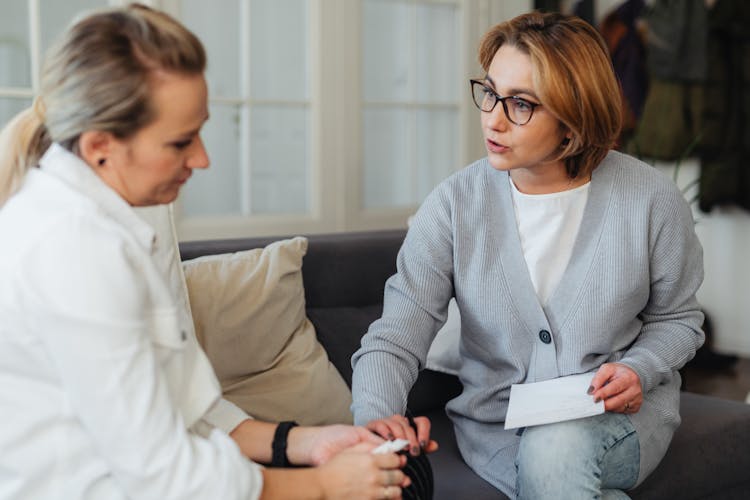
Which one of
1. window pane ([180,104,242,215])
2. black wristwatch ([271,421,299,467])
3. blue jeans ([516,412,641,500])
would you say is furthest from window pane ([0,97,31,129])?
blue jeans ([516,412,641,500])

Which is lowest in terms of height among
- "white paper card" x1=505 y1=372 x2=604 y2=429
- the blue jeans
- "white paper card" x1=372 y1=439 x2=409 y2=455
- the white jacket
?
the blue jeans

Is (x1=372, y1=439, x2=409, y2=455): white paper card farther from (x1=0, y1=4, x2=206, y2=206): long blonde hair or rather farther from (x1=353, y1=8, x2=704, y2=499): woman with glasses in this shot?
(x1=0, y1=4, x2=206, y2=206): long blonde hair

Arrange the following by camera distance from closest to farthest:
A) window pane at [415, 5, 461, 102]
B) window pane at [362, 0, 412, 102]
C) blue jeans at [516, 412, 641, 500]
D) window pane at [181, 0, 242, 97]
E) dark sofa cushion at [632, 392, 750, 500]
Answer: blue jeans at [516, 412, 641, 500]
dark sofa cushion at [632, 392, 750, 500]
window pane at [181, 0, 242, 97]
window pane at [362, 0, 412, 102]
window pane at [415, 5, 461, 102]

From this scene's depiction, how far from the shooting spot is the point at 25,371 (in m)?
1.01

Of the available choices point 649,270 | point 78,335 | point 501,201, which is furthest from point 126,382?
point 649,270

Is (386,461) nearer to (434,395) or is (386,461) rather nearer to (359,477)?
(359,477)

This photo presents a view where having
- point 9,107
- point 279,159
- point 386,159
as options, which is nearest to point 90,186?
point 9,107

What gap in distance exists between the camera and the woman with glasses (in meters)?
1.55

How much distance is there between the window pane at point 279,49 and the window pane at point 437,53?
0.55m

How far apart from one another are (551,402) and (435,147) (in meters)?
2.29

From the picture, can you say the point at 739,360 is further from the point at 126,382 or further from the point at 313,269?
the point at 126,382

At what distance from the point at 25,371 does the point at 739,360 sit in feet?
12.4

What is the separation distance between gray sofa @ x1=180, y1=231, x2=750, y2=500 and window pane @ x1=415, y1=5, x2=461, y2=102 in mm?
1531

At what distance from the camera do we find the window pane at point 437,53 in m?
3.64
